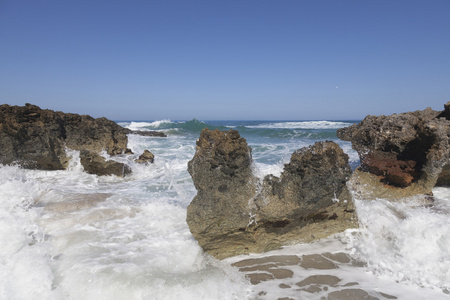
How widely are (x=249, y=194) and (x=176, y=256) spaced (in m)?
1.07

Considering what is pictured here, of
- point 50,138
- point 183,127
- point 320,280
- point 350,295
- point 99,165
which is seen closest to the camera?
point 350,295

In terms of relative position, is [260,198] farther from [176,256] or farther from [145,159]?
[145,159]

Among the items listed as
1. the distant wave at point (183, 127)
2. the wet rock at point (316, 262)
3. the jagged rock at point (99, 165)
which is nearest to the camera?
the wet rock at point (316, 262)

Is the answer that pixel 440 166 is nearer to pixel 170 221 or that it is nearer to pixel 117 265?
pixel 170 221

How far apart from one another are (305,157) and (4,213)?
4241 mm

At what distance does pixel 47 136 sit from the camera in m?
7.11

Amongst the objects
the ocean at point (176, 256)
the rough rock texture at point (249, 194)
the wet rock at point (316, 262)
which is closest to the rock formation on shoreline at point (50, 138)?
the ocean at point (176, 256)

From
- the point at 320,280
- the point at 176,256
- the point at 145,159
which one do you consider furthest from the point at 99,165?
the point at 320,280

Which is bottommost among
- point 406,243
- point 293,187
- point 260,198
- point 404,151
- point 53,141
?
point 406,243

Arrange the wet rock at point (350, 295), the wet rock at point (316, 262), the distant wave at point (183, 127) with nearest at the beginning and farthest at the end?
1. the wet rock at point (350, 295)
2. the wet rock at point (316, 262)
3. the distant wave at point (183, 127)

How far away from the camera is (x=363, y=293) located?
2369mm

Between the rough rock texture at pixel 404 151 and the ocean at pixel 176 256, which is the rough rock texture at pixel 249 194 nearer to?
the ocean at pixel 176 256

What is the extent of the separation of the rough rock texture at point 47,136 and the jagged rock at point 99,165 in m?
0.36

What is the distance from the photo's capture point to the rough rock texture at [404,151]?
4070 millimetres
